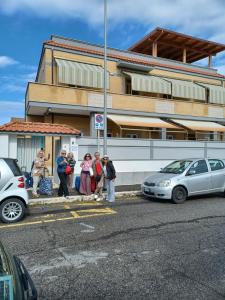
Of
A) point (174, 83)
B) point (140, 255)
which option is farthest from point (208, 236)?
point (174, 83)

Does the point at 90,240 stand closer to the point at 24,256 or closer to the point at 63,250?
the point at 63,250

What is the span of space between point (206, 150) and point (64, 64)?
9.89 m

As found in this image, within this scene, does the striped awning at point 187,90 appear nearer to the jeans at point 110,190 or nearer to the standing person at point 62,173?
the jeans at point 110,190

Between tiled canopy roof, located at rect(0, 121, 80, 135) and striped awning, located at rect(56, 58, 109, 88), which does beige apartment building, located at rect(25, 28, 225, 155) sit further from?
tiled canopy roof, located at rect(0, 121, 80, 135)

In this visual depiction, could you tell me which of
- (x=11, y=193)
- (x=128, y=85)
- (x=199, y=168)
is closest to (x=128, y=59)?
(x=128, y=85)

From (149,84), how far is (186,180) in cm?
1199

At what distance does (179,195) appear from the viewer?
9.66 m

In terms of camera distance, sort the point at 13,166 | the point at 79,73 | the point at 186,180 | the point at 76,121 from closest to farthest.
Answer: the point at 13,166 → the point at 186,180 → the point at 79,73 → the point at 76,121

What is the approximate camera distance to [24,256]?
15.8 feet

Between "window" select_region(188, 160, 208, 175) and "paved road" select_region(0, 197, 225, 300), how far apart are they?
2.09 metres

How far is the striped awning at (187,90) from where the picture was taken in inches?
851

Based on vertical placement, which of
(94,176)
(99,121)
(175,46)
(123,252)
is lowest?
(123,252)

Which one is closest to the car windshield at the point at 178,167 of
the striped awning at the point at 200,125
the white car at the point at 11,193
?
the white car at the point at 11,193

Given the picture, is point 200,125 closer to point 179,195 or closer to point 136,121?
point 136,121
